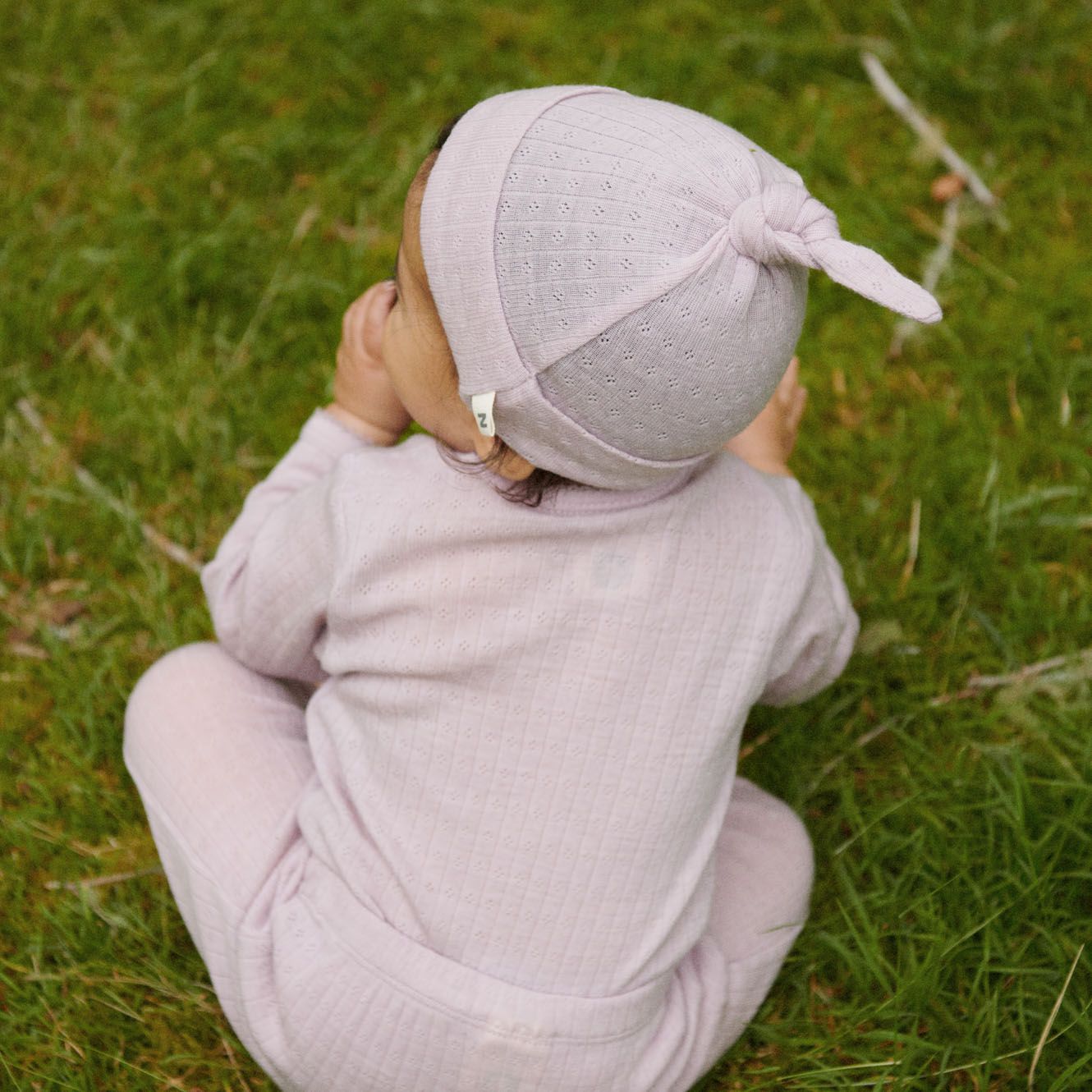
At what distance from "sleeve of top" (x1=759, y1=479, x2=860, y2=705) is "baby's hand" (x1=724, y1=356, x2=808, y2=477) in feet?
0.51

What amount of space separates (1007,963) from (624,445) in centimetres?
97

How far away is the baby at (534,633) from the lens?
4.04ft

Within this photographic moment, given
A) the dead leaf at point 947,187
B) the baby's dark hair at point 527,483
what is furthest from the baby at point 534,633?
the dead leaf at point 947,187

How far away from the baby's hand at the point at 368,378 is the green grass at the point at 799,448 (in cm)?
57

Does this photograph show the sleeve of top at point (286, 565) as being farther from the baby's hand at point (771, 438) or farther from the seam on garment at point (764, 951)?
the seam on garment at point (764, 951)

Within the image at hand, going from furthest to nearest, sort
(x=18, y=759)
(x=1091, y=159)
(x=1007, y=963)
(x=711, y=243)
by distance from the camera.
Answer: (x=1091, y=159), (x=18, y=759), (x=1007, y=963), (x=711, y=243)

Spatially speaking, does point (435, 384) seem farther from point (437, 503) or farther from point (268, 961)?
point (268, 961)

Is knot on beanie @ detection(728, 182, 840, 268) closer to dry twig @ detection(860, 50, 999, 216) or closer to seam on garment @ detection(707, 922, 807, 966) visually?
seam on garment @ detection(707, 922, 807, 966)

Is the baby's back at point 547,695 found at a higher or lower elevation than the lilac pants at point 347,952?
higher

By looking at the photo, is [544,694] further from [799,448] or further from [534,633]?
[799,448]

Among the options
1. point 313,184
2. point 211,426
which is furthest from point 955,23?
point 211,426

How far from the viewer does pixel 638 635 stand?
144cm

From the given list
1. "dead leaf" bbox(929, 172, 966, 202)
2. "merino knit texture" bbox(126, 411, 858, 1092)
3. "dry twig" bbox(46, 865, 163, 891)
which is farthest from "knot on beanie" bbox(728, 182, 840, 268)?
"dead leaf" bbox(929, 172, 966, 202)

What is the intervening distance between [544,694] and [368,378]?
0.56m
